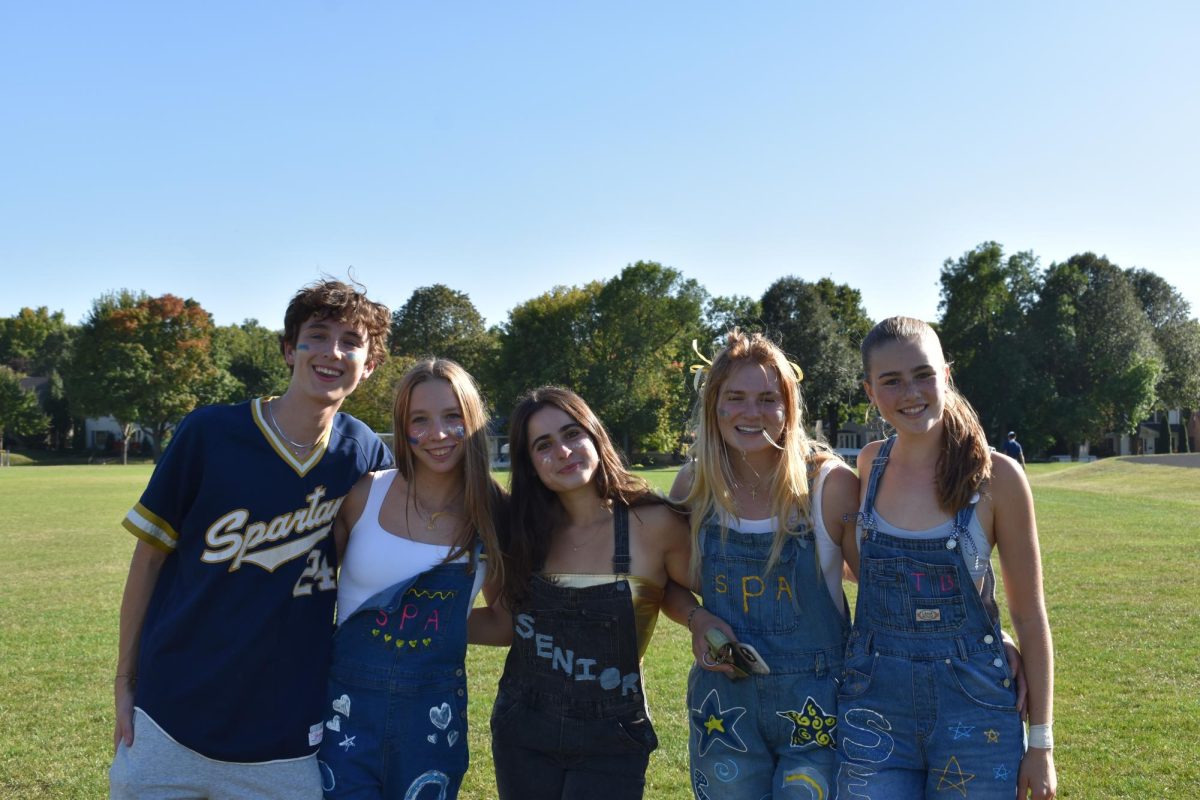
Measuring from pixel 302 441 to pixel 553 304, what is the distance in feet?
173

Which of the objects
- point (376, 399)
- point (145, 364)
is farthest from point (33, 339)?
point (376, 399)

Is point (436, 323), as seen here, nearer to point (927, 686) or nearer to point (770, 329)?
point (770, 329)

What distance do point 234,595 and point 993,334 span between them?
59.9m

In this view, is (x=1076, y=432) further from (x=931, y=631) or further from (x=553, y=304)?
(x=931, y=631)

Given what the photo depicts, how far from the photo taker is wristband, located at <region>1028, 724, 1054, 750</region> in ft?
9.55

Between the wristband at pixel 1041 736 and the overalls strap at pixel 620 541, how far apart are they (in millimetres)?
1490

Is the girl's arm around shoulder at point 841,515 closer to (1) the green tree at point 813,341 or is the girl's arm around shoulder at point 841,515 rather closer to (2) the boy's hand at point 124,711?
(2) the boy's hand at point 124,711

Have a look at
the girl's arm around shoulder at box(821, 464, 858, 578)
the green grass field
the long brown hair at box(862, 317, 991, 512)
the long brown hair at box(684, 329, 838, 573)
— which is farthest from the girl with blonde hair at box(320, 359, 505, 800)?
the green grass field

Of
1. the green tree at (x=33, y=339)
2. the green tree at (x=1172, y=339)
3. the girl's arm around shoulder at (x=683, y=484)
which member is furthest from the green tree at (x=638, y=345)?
the green tree at (x=33, y=339)

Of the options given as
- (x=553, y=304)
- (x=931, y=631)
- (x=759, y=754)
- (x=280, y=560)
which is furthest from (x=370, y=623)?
(x=553, y=304)

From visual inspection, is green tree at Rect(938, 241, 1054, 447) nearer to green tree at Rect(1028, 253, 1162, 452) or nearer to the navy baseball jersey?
green tree at Rect(1028, 253, 1162, 452)

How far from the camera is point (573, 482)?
11.5 feet

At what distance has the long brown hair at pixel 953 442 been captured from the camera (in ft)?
10.1

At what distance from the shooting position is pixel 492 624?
12.1 feet
